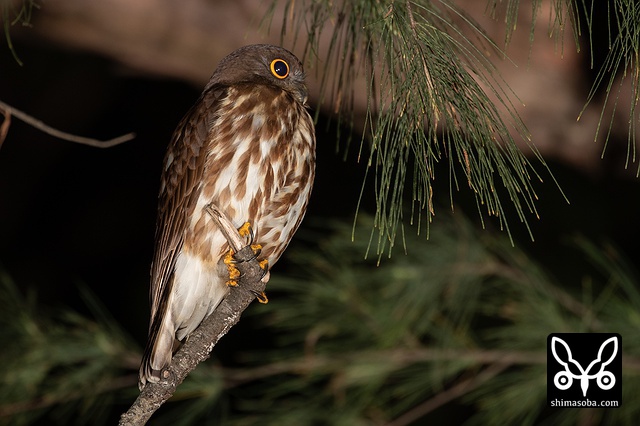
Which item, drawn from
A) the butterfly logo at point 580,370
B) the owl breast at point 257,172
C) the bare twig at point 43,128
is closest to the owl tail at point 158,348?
the owl breast at point 257,172

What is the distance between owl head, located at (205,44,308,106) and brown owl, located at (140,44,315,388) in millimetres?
63

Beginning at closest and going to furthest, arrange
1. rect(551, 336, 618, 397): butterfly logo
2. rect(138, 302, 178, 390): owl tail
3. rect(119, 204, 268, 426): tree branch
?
rect(119, 204, 268, 426): tree branch < rect(138, 302, 178, 390): owl tail < rect(551, 336, 618, 397): butterfly logo

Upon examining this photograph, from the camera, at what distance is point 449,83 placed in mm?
1564

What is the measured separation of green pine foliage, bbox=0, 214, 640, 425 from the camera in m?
3.15

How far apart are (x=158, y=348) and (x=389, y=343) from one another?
1.24 metres

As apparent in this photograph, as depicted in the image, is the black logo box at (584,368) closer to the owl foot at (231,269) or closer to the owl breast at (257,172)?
the owl breast at (257,172)

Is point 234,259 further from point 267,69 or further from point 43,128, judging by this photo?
point 267,69

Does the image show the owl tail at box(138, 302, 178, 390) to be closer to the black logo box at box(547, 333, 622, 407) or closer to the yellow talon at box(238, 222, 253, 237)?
the yellow talon at box(238, 222, 253, 237)

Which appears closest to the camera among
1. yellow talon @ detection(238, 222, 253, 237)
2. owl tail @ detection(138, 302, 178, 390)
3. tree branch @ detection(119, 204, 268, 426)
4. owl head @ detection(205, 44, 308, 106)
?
tree branch @ detection(119, 204, 268, 426)

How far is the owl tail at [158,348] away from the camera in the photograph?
2013 millimetres

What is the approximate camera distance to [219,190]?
207cm

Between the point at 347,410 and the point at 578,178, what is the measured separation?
7.20ft

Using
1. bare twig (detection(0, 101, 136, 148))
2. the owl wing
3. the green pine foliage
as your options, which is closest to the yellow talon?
the owl wing

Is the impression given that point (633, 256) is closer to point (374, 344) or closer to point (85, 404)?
point (374, 344)
